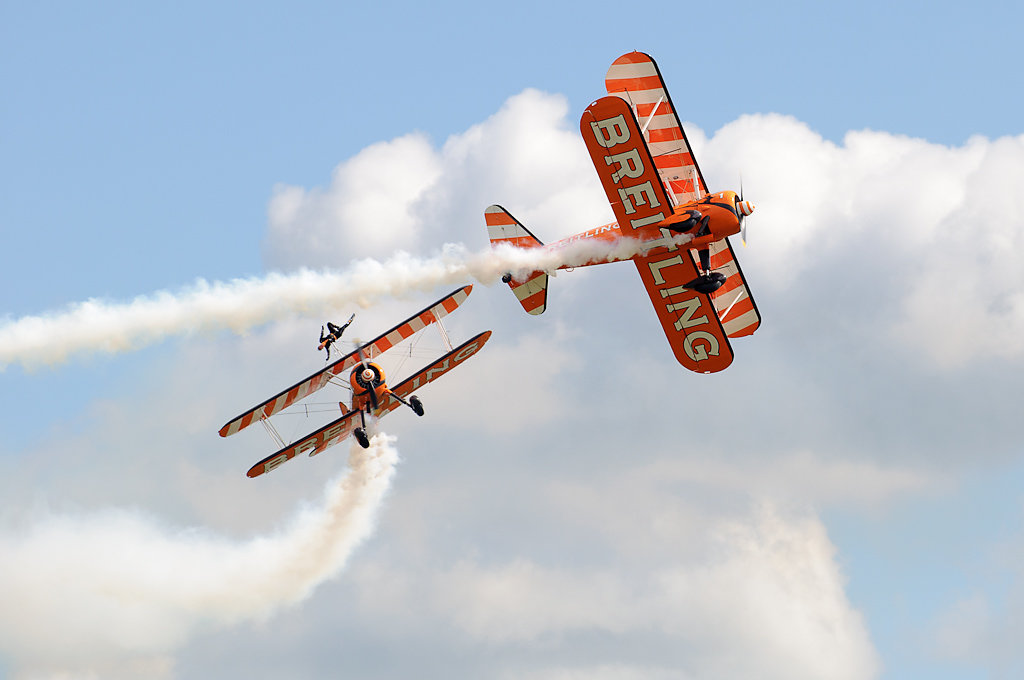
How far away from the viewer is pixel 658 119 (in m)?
46.5

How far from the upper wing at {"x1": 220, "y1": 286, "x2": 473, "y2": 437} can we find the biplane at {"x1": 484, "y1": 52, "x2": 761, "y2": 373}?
2.06 metres

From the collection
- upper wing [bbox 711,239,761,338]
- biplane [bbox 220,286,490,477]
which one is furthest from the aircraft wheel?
upper wing [bbox 711,239,761,338]

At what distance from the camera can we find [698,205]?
44.9 meters

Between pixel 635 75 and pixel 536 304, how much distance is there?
30.1 feet

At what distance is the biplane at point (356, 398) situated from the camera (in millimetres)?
48656

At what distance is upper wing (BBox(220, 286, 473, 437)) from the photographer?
1925 inches

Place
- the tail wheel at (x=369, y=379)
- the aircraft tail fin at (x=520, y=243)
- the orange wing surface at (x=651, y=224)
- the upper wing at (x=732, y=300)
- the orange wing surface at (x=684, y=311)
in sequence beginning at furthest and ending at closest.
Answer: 1. the aircraft tail fin at (x=520, y=243)
2. the upper wing at (x=732, y=300)
3. the tail wheel at (x=369, y=379)
4. the orange wing surface at (x=684, y=311)
5. the orange wing surface at (x=651, y=224)

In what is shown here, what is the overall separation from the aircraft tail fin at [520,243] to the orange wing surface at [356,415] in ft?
11.3

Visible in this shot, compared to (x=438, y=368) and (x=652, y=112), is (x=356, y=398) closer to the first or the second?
(x=438, y=368)

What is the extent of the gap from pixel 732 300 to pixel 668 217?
545 centimetres

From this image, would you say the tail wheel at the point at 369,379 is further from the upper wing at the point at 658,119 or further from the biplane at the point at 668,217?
the upper wing at the point at 658,119

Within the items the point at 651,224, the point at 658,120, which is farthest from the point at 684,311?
the point at 658,120

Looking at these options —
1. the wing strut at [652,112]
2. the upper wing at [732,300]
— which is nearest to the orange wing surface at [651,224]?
the upper wing at [732,300]

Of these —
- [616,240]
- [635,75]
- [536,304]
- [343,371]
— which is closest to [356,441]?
[343,371]
